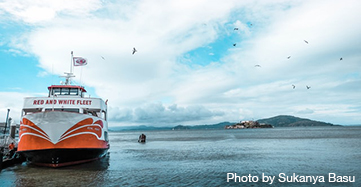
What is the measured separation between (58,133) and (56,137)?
0.35 meters

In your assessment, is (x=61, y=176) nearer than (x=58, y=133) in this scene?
Yes

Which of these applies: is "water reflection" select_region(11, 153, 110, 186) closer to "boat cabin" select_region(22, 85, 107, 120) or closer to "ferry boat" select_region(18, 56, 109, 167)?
"ferry boat" select_region(18, 56, 109, 167)

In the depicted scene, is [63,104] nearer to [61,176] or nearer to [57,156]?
[57,156]

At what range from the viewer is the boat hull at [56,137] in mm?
18906

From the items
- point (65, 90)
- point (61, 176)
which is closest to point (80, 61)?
point (65, 90)

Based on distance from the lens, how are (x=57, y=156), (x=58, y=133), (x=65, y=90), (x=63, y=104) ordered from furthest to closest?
(x=65, y=90), (x=63, y=104), (x=57, y=156), (x=58, y=133)

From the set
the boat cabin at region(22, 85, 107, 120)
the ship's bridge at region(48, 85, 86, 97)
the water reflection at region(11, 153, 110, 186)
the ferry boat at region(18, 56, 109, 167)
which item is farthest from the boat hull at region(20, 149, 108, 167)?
the ship's bridge at region(48, 85, 86, 97)

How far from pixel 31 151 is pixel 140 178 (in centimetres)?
943

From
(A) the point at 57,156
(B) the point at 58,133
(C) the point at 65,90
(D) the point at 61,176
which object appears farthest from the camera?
(C) the point at 65,90

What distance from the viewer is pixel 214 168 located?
21141 mm

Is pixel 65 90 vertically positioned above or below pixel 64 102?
above

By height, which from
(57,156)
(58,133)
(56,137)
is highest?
(58,133)

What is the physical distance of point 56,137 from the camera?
19.0 m

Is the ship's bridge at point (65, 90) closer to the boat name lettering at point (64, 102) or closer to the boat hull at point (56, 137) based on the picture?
the boat name lettering at point (64, 102)
